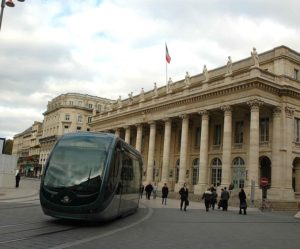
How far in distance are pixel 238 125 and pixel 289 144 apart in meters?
6.68

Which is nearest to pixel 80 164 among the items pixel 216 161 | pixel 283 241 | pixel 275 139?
pixel 283 241

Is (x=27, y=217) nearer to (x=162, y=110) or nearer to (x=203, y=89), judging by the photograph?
(x=203, y=89)

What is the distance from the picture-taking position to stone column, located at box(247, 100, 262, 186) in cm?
3603

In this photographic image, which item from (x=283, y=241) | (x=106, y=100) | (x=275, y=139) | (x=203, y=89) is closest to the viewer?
(x=283, y=241)

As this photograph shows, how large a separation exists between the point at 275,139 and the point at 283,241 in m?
26.8

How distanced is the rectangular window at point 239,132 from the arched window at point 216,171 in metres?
3.13

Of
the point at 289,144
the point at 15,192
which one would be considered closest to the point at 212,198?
the point at 289,144

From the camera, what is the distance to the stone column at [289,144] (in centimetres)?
3762

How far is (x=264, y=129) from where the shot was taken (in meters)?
40.5

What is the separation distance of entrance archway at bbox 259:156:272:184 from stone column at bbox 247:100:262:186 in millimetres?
4166

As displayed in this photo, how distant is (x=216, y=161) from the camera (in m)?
45.2

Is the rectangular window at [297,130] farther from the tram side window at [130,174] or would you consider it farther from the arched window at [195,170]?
the tram side window at [130,174]

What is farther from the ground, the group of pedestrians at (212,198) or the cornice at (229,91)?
the cornice at (229,91)

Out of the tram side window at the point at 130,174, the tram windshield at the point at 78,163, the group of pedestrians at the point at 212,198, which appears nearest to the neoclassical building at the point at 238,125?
the group of pedestrians at the point at 212,198
